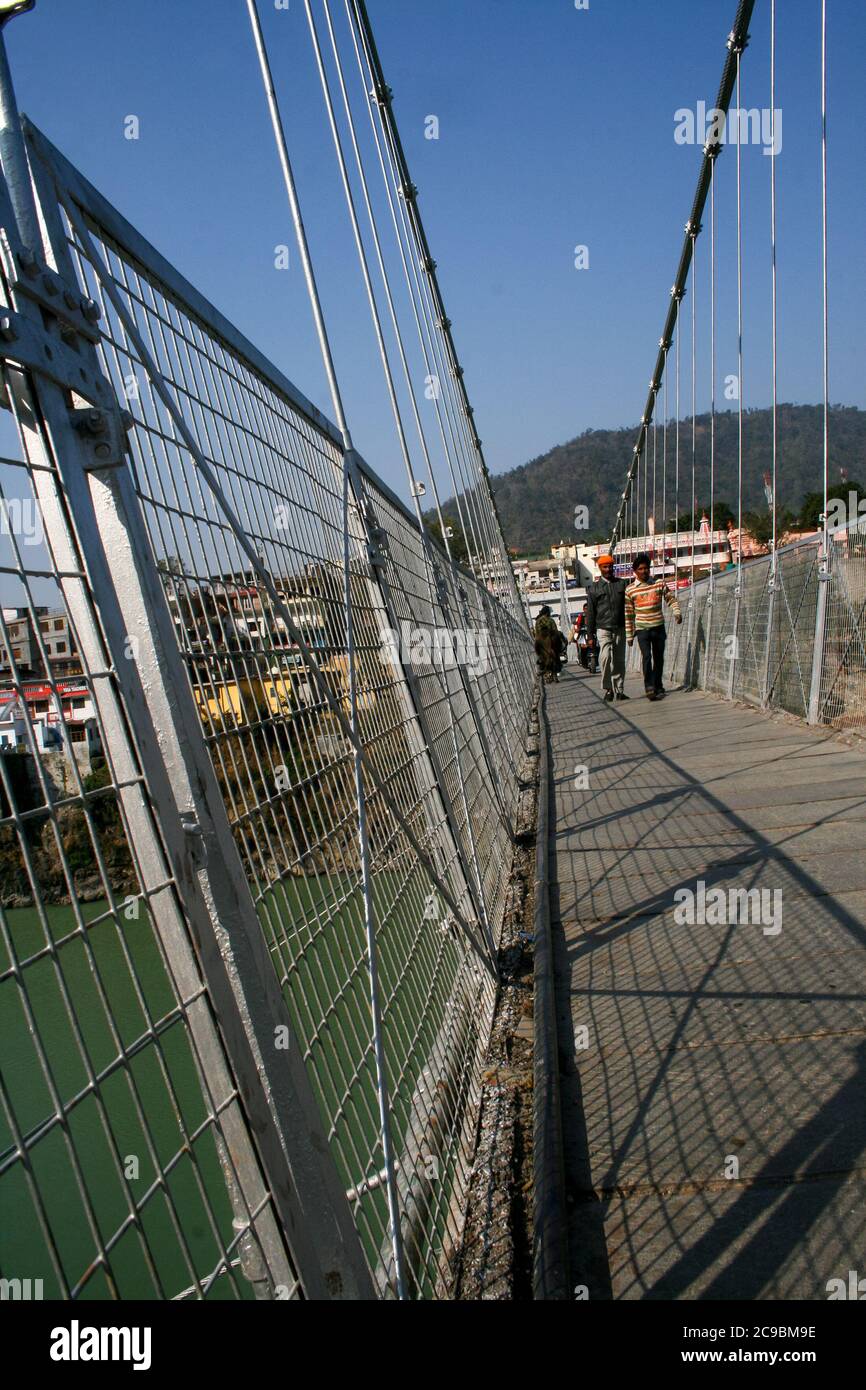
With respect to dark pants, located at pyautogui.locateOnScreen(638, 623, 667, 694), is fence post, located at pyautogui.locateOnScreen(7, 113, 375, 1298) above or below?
above

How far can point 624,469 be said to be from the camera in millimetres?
153125

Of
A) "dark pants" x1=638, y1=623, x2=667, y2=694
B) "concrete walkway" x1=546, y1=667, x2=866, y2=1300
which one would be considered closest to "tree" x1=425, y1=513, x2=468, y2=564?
"concrete walkway" x1=546, y1=667, x2=866, y2=1300

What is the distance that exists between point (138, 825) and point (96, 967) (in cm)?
24

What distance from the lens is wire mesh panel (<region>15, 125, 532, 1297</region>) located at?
152 centimetres

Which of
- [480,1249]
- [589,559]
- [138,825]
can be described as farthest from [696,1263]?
[589,559]

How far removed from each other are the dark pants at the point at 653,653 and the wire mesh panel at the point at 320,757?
28.5 ft

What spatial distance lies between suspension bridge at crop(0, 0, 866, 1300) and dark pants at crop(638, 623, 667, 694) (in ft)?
23.5

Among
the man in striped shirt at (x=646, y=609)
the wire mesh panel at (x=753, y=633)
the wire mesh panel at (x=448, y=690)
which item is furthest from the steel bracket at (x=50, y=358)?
the man in striped shirt at (x=646, y=609)

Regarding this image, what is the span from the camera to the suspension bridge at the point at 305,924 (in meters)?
1.19

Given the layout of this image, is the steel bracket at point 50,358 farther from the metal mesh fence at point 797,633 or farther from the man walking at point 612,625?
the man walking at point 612,625

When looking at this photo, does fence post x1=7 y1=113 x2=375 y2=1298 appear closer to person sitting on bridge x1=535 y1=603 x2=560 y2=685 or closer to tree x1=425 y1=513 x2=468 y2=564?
tree x1=425 y1=513 x2=468 y2=564

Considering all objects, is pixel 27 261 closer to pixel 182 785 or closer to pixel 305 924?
pixel 182 785

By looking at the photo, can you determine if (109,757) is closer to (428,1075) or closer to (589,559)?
(428,1075)

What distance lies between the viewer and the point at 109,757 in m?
1.19
